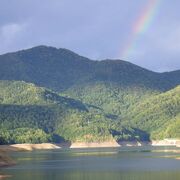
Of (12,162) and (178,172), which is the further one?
(12,162)

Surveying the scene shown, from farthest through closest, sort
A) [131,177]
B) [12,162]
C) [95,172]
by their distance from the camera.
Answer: [12,162] → [95,172] → [131,177]

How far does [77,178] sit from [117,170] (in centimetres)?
2161

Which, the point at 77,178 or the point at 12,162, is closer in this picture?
the point at 77,178

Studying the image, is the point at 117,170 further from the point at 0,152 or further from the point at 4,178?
the point at 0,152

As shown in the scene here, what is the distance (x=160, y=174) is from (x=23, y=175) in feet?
90.5

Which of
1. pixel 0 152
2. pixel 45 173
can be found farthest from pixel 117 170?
pixel 0 152

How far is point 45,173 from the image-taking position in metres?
121

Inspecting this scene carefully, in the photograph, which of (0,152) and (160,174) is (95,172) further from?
(0,152)

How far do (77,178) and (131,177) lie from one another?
10.2 m

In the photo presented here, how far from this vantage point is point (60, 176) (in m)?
113

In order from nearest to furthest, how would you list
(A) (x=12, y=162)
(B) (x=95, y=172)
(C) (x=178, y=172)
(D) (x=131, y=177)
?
1. (D) (x=131, y=177)
2. (C) (x=178, y=172)
3. (B) (x=95, y=172)
4. (A) (x=12, y=162)

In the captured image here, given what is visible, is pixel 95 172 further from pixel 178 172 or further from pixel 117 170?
pixel 178 172

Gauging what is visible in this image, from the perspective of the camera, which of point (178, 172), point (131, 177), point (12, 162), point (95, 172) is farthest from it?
point (12, 162)

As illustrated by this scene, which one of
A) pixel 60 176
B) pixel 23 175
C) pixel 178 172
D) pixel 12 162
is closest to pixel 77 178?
pixel 60 176
